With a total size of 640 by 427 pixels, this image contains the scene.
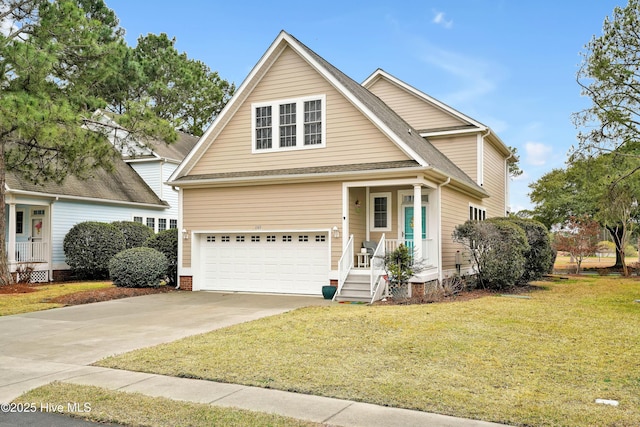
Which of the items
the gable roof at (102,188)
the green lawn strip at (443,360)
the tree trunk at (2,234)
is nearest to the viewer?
the green lawn strip at (443,360)

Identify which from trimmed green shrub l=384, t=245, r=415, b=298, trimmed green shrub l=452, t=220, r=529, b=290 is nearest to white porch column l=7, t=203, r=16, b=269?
trimmed green shrub l=384, t=245, r=415, b=298

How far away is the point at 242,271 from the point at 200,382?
10.8 m

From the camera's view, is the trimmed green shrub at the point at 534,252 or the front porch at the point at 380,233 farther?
the trimmed green shrub at the point at 534,252

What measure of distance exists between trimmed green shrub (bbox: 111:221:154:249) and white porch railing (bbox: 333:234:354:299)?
11831mm

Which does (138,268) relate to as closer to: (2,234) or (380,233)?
(2,234)

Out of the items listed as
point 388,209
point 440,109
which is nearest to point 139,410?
point 388,209

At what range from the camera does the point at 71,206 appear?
75.3 feet

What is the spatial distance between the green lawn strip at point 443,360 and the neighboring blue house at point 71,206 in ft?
40.7

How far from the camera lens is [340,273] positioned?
15180 mm

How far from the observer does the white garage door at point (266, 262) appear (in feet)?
53.0

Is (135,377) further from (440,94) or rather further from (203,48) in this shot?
(203,48)

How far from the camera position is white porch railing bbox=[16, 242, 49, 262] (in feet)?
69.9

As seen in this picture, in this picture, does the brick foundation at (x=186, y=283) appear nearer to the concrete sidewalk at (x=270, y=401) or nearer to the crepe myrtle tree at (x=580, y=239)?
the concrete sidewalk at (x=270, y=401)

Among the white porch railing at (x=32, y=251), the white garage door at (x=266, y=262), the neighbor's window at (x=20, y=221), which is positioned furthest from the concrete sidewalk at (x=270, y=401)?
the neighbor's window at (x=20, y=221)
